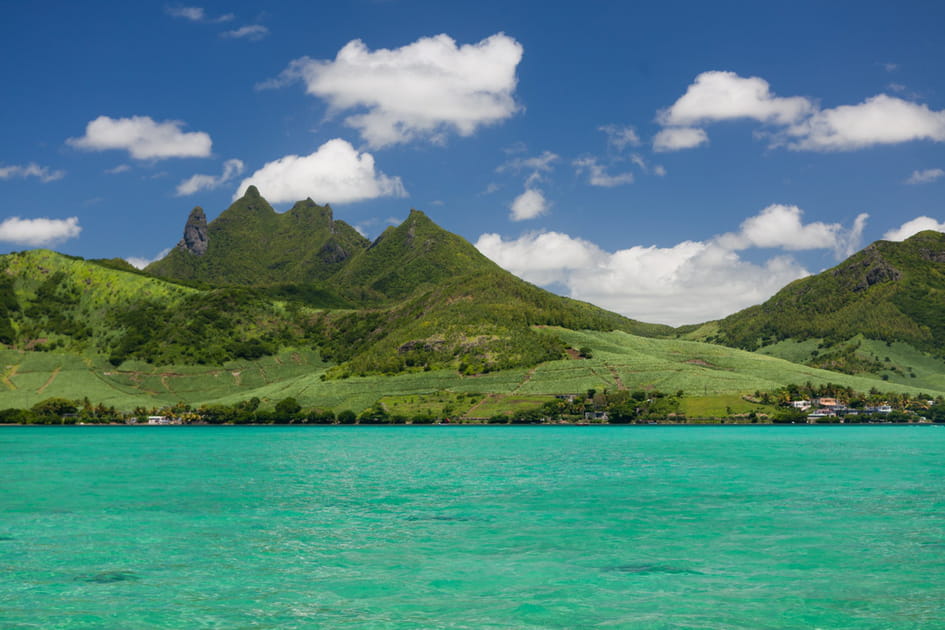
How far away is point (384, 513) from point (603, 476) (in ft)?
128

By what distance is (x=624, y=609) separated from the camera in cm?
3061

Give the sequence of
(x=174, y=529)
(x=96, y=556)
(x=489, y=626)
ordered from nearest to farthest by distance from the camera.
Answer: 1. (x=489, y=626)
2. (x=96, y=556)
3. (x=174, y=529)

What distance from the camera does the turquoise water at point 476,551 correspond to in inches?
1195

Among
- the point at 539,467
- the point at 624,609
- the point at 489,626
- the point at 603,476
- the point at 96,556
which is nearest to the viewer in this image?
the point at 489,626

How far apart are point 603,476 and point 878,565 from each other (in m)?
51.5

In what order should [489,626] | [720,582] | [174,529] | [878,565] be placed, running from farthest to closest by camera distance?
[174,529]
[878,565]
[720,582]
[489,626]

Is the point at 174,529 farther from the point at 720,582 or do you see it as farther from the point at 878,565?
the point at 878,565

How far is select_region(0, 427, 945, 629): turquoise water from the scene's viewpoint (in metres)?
30.4

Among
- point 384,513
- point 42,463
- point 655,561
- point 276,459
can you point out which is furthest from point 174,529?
point 42,463

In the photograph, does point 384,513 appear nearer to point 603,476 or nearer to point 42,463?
point 603,476

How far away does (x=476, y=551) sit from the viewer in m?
42.9

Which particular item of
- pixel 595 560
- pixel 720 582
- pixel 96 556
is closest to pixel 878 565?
pixel 720 582

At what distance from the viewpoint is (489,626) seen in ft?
93.3

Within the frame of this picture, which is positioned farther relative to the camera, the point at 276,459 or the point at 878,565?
the point at 276,459
